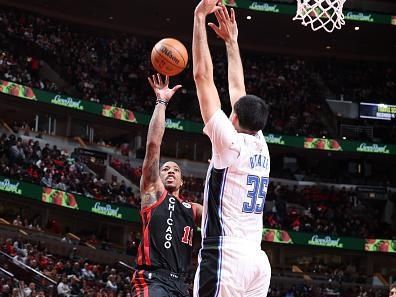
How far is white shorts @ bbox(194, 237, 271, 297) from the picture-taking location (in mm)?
4527

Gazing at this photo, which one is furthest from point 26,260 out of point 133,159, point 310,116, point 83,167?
point 310,116

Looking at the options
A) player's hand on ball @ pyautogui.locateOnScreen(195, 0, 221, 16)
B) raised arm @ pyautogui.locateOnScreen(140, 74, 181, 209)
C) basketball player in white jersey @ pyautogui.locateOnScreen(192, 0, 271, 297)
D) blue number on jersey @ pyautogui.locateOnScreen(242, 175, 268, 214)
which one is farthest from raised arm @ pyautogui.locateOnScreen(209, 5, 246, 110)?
raised arm @ pyautogui.locateOnScreen(140, 74, 181, 209)

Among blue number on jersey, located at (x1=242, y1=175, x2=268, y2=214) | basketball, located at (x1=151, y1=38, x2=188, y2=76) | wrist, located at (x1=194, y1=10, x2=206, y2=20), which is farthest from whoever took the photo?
basketball, located at (x1=151, y1=38, x2=188, y2=76)

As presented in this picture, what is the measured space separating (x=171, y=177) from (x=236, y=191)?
73.4 inches

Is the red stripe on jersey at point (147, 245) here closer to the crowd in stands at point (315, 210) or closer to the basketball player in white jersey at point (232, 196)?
the basketball player in white jersey at point (232, 196)

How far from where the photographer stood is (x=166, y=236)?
612 cm

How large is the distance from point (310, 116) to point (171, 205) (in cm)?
2737

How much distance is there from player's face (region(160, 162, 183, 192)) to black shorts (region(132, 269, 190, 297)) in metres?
0.77

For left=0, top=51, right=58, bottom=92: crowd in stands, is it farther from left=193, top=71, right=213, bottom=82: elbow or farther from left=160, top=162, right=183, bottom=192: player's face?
left=193, top=71, right=213, bottom=82: elbow

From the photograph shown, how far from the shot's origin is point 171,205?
6254mm

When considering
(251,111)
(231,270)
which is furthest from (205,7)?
(231,270)

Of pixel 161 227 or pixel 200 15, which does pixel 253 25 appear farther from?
pixel 200 15

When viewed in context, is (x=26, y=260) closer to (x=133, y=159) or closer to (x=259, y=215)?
(x=133, y=159)

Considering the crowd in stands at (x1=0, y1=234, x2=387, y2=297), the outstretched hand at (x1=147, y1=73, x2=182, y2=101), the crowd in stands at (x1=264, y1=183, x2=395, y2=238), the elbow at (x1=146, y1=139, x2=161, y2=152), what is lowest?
the crowd in stands at (x1=0, y1=234, x2=387, y2=297)
